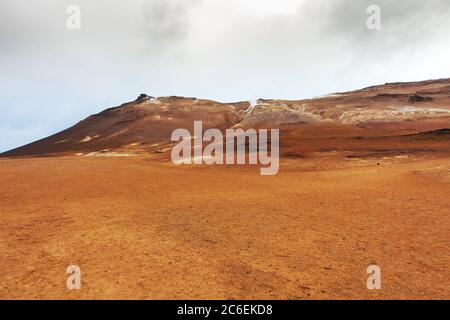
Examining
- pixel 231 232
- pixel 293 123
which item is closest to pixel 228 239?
pixel 231 232

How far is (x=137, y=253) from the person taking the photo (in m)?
7.90

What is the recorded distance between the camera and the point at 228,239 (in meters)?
9.02

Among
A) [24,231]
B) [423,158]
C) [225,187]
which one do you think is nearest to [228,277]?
[24,231]

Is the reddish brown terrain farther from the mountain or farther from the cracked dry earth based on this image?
the mountain

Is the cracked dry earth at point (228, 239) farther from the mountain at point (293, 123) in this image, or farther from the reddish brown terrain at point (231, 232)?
the mountain at point (293, 123)

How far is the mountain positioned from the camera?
1283 inches

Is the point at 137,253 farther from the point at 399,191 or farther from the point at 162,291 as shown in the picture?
the point at 399,191

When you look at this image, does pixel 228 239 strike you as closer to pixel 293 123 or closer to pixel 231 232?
pixel 231 232

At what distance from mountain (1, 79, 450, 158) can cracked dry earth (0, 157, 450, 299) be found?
15207 mm

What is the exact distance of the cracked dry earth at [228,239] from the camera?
6.30m

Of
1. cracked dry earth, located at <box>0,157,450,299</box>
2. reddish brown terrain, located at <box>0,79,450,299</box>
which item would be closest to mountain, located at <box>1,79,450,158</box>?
reddish brown terrain, located at <box>0,79,450,299</box>

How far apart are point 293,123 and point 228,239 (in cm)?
4768

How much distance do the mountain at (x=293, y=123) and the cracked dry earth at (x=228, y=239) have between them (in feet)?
49.9

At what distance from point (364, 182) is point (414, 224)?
22.5ft
